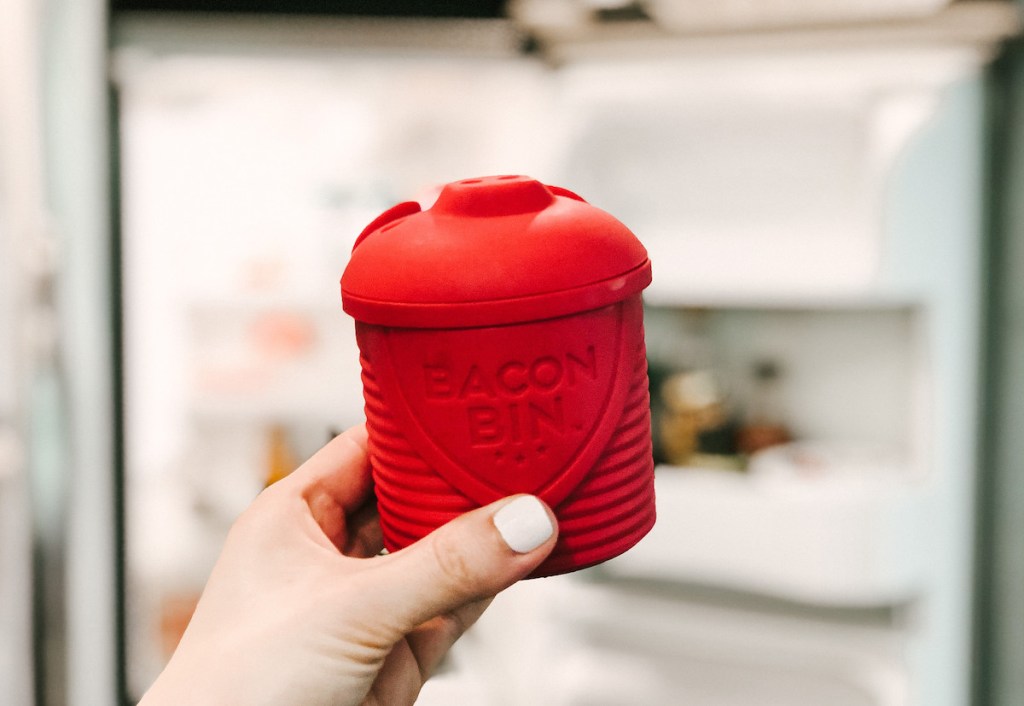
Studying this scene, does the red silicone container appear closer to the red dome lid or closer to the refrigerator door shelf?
the red dome lid

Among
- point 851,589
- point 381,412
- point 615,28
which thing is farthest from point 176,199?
point 851,589

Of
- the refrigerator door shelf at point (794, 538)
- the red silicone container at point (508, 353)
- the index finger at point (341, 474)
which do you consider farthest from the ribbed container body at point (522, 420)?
the refrigerator door shelf at point (794, 538)

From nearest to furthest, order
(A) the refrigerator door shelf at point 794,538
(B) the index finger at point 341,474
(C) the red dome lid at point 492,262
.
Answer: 1. (C) the red dome lid at point 492,262
2. (B) the index finger at point 341,474
3. (A) the refrigerator door shelf at point 794,538

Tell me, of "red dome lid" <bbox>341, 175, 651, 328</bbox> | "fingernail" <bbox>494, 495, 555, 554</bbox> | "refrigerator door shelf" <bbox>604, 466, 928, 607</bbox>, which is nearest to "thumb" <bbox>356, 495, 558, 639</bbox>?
"fingernail" <bbox>494, 495, 555, 554</bbox>

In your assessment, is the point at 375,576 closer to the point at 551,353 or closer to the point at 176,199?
the point at 551,353

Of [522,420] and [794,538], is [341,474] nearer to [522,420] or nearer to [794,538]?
[522,420]

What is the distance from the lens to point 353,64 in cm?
156

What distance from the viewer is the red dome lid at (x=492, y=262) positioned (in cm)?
55

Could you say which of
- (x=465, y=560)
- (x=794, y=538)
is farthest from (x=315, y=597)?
(x=794, y=538)

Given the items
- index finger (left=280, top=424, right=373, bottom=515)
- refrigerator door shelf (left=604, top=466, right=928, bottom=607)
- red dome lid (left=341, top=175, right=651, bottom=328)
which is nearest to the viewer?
red dome lid (left=341, top=175, right=651, bottom=328)

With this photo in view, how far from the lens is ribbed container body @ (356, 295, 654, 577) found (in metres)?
0.56

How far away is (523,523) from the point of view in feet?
1.88

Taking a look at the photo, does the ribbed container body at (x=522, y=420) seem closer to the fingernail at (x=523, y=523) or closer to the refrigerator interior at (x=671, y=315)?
the fingernail at (x=523, y=523)

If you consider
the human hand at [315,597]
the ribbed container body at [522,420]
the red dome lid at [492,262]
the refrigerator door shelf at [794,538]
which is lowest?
the refrigerator door shelf at [794,538]
